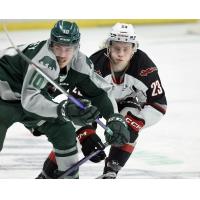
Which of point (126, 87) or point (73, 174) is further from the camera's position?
point (126, 87)

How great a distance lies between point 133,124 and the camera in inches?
135

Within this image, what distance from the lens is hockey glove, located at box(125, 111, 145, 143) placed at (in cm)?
342

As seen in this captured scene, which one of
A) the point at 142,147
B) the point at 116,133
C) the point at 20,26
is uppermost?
the point at 116,133

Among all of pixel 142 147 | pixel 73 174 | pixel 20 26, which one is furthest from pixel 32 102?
pixel 20 26

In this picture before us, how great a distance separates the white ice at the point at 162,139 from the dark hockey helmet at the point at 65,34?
0.76m

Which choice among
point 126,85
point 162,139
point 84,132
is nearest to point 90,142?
point 84,132

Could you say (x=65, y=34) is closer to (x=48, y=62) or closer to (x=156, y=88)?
(x=48, y=62)

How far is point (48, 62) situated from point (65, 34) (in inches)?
5.4

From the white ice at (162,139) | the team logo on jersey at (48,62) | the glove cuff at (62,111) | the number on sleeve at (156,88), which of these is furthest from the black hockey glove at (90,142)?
the team logo on jersey at (48,62)

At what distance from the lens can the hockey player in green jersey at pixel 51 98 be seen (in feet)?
9.48

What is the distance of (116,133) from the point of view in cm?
305

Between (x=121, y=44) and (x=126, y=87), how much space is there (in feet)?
0.78

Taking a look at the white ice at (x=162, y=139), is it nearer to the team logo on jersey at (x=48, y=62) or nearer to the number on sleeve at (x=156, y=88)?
the number on sleeve at (x=156, y=88)
